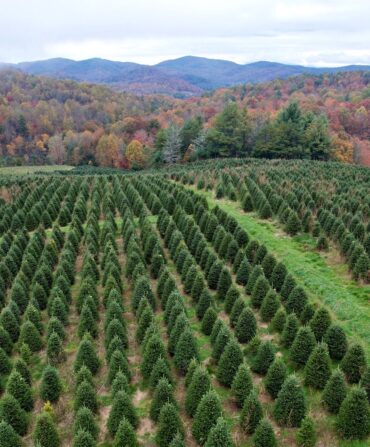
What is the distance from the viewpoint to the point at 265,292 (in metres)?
18.0

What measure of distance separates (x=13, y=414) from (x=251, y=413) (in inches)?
280

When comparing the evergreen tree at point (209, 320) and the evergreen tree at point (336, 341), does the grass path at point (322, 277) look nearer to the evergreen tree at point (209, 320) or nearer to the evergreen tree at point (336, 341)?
the evergreen tree at point (336, 341)

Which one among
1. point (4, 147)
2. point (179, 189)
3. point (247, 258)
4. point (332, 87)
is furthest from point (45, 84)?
point (247, 258)

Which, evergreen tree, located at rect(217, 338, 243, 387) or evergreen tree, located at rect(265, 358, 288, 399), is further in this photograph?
evergreen tree, located at rect(217, 338, 243, 387)

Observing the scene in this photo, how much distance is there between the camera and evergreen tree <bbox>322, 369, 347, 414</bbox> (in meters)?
11.9

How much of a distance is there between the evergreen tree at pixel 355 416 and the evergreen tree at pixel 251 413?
7.54 feet

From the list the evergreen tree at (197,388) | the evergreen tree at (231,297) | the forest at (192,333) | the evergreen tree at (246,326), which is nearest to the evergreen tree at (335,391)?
the forest at (192,333)

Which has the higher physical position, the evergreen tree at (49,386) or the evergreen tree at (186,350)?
the evergreen tree at (186,350)

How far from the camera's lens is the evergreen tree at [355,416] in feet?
36.5

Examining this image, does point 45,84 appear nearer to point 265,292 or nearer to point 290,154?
point 290,154

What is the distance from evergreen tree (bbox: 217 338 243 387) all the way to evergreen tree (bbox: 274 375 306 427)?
77.9 inches

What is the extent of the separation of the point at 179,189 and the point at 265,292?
18.8 metres

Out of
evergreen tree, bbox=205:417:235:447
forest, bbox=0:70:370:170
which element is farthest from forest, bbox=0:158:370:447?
forest, bbox=0:70:370:170

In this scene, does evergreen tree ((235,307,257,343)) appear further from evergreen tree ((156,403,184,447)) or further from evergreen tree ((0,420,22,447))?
evergreen tree ((0,420,22,447))
